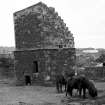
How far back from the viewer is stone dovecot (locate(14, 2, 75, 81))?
1923cm

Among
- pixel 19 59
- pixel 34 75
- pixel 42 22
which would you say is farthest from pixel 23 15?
pixel 34 75

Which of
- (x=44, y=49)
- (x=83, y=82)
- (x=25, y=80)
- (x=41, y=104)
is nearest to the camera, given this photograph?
(x=41, y=104)

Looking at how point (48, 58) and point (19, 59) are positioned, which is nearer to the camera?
point (48, 58)

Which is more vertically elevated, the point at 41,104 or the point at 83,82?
the point at 83,82

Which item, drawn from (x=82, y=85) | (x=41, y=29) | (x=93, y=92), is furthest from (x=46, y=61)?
(x=93, y=92)

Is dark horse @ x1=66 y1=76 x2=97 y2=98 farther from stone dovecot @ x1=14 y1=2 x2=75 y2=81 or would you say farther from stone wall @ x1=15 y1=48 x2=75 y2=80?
stone dovecot @ x1=14 y1=2 x2=75 y2=81

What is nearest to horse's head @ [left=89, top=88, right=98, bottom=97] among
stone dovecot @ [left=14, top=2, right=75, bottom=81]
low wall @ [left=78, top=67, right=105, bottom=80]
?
stone dovecot @ [left=14, top=2, right=75, bottom=81]

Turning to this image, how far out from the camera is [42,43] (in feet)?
63.1

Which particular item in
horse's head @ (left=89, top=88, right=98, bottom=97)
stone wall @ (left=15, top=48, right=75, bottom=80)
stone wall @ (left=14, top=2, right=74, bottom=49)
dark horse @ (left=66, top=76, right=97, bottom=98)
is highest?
stone wall @ (left=14, top=2, right=74, bottom=49)

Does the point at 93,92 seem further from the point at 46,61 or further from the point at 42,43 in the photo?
the point at 42,43

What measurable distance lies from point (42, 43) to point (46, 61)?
1.49 meters

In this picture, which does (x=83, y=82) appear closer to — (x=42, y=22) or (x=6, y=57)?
(x=42, y=22)

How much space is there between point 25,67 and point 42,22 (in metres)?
4.18

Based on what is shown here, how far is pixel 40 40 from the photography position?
19281 mm
